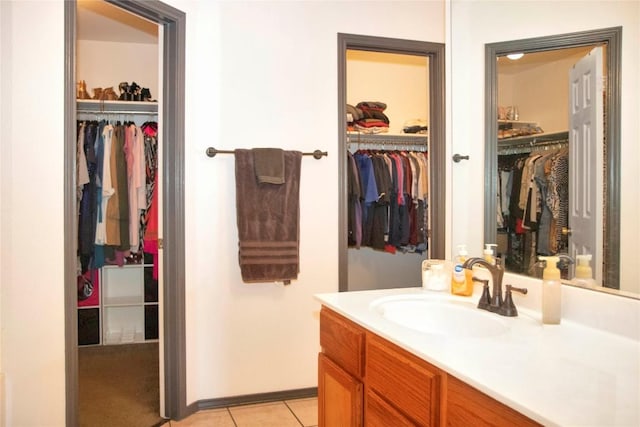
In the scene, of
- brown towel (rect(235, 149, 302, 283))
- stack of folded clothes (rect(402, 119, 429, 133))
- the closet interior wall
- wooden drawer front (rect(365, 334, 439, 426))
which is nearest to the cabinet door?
wooden drawer front (rect(365, 334, 439, 426))

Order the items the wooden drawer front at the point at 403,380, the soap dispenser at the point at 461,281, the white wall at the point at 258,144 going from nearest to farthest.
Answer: the wooden drawer front at the point at 403,380
the soap dispenser at the point at 461,281
the white wall at the point at 258,144

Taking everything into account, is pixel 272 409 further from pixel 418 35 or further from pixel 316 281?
pixel 418 35

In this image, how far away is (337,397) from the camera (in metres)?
1.58

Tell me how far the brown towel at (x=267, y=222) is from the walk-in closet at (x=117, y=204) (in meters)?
0.71

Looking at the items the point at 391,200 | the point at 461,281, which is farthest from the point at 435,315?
the point at 391,200

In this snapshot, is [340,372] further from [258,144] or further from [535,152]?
[258,144]

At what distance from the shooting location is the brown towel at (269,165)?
254 centimetres

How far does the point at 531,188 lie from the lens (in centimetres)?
159

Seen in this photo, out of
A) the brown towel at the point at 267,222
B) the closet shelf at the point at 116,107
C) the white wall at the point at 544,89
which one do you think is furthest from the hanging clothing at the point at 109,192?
the white wall at the point at 544,89

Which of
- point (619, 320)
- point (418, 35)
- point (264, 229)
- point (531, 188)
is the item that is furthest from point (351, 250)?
point (619, 320)

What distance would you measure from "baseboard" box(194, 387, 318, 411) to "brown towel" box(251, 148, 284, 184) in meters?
1.27

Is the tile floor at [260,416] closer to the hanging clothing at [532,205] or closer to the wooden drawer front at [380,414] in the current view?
the wooden drawer front at [380,414]

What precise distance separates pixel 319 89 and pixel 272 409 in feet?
6.29

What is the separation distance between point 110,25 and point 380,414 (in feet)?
11.3
